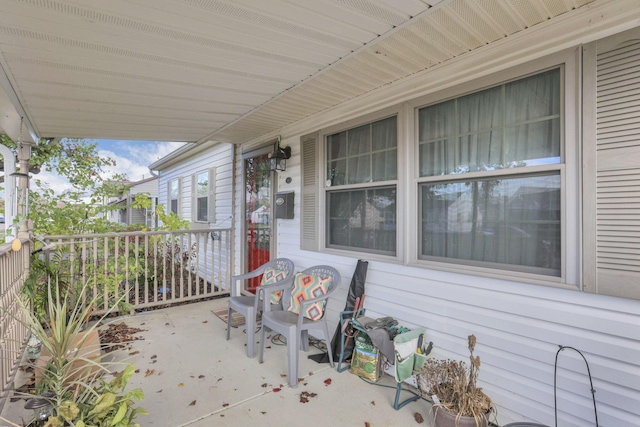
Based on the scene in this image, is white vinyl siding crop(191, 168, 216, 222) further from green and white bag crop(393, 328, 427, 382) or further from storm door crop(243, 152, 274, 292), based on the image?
green and white bag crop(393, 328, 427, 382)

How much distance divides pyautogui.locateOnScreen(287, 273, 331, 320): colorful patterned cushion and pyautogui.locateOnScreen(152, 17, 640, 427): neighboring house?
42cm

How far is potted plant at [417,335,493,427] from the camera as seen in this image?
1866 millimetres

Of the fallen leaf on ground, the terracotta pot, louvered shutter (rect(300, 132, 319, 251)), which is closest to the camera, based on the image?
the terracotta pot

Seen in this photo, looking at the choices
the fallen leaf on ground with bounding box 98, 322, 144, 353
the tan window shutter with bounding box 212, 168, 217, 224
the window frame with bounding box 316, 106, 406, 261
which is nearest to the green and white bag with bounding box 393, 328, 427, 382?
the window frame with bounding box 316, 106, 406, 261

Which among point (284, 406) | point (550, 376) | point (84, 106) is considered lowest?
point (284, 406)

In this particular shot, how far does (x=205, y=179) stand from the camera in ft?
23.1

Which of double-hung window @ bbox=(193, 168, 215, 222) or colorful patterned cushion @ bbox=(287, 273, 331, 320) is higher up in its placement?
double-hung window @ bbox=(193, 168, 215, 222)

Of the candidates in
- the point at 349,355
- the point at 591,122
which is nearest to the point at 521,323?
the point at 591,122

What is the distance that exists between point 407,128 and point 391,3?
1.23m

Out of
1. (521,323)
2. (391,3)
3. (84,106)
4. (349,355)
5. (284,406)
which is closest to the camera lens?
(391,3)

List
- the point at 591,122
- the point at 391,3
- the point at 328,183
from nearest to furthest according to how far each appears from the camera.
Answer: the point at 391,3 < the point at 591,122 < the point at 328,183

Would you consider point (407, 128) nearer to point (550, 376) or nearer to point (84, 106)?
point (550, 376)

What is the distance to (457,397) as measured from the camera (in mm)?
1958

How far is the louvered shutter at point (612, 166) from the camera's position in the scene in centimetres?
171
